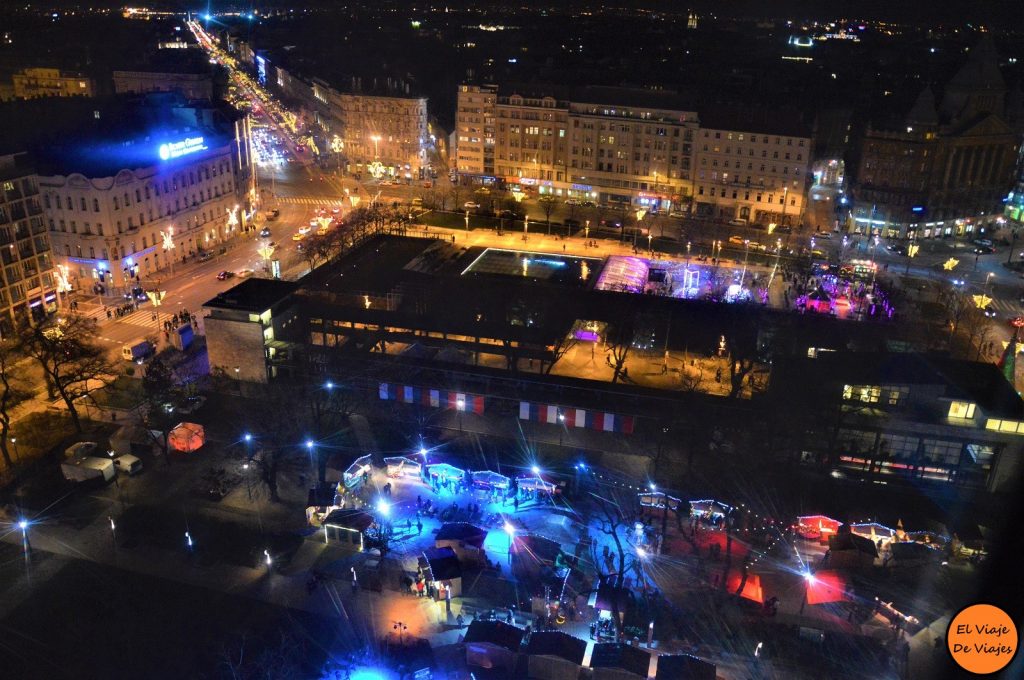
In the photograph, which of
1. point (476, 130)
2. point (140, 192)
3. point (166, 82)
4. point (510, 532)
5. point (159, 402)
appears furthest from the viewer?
point (476, 130)

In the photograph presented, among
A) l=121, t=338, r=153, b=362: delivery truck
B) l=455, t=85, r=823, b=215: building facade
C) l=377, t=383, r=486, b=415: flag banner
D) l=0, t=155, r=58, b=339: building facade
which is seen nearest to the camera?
l=377, t=383, r=486, b=415: flag banner

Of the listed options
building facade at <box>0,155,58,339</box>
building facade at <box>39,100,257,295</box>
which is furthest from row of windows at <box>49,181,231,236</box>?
building facade at <box>0,155,58,339</box>

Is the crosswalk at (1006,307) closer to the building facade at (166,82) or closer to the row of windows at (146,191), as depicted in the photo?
the row of windows at (146,191)

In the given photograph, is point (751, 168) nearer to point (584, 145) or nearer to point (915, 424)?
point (584, 145)

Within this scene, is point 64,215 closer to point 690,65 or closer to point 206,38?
point 690,65

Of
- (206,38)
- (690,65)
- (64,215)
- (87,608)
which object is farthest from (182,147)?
(206,38)

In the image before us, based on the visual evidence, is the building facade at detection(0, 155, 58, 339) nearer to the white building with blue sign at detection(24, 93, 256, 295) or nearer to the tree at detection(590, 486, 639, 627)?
the white building with blue sign at detection(24, 93, 256, 295)

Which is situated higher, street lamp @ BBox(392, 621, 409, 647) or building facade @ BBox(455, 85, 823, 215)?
building facade @ BBox(455, 85, 823, 215)

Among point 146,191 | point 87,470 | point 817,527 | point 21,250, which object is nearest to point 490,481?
point 817,527
